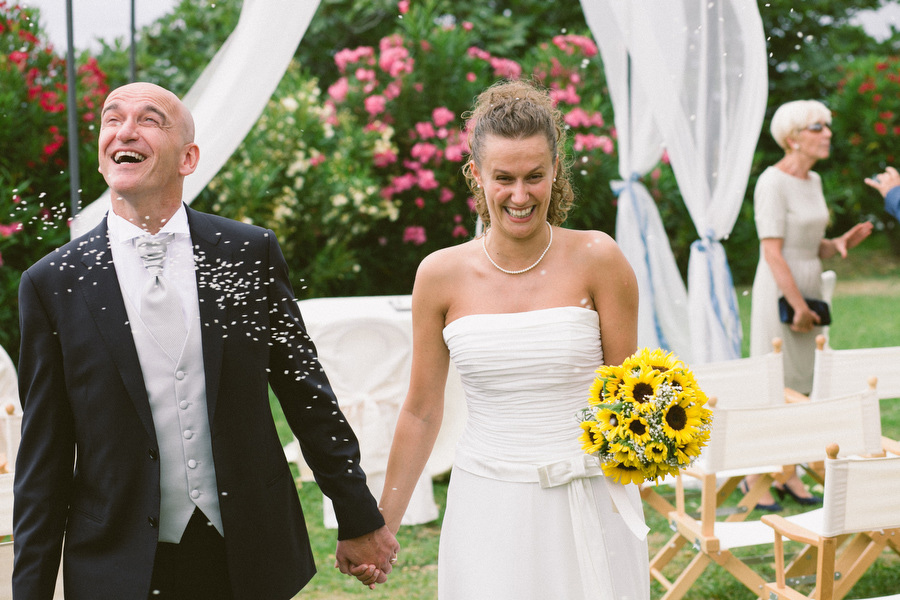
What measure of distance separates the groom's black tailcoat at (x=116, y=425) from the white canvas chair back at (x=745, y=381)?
2423mm

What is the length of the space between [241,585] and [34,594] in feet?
1.34

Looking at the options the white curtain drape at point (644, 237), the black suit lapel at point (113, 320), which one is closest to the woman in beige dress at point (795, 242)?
the white curtain drape at point (644, 237)

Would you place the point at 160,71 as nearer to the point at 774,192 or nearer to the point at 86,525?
the point at 774,192

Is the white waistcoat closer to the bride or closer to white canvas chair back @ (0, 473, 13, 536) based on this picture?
the bride

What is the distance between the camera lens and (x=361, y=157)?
8570 millimetres

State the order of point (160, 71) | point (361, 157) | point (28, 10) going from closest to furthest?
1. point (28, 10)
2. point (361, 157)
3. point (160, 71)

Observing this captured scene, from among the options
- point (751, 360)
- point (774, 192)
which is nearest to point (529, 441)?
point (751, 360)

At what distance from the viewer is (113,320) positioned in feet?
6.47

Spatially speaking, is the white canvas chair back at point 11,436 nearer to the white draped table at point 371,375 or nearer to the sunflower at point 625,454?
the white draped table at point 371,375

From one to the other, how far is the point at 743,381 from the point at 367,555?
2287mm

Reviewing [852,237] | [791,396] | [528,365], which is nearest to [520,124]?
[528,365]

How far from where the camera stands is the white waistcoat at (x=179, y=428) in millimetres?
1999

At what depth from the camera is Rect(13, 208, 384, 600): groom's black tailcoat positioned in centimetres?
197

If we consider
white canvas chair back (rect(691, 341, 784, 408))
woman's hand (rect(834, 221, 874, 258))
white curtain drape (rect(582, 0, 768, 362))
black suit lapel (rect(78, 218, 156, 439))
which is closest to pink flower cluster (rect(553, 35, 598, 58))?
white curtain drape (rect(582, 0, 768, 362))
